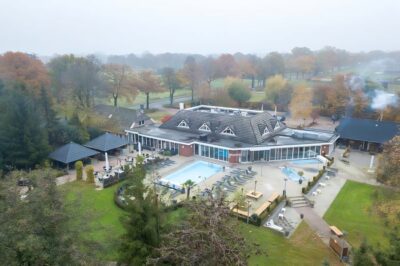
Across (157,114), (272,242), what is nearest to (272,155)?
(272,242)

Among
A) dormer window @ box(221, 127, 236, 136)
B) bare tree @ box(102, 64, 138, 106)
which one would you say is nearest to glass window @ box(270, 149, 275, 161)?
dormer window @ box(221, 127, 236, 136)

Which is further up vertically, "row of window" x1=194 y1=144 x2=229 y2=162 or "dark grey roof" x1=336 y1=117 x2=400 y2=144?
"dark grey roof" x1=336 y1=117 x2=400 y2=144

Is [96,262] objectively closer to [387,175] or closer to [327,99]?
[387,175]

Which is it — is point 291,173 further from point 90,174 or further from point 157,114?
point 157,114

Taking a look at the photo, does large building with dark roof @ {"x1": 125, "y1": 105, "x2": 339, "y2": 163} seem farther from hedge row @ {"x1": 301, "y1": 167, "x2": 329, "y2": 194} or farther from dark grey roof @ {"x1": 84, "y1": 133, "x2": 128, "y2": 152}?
hedge row @ {"x1": 301, "y1": 167, "x2": 329, "y2": 194}

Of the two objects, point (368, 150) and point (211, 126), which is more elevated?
point (211, 126)

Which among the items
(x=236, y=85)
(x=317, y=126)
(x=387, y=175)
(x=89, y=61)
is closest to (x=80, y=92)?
(x=89, y=61)
